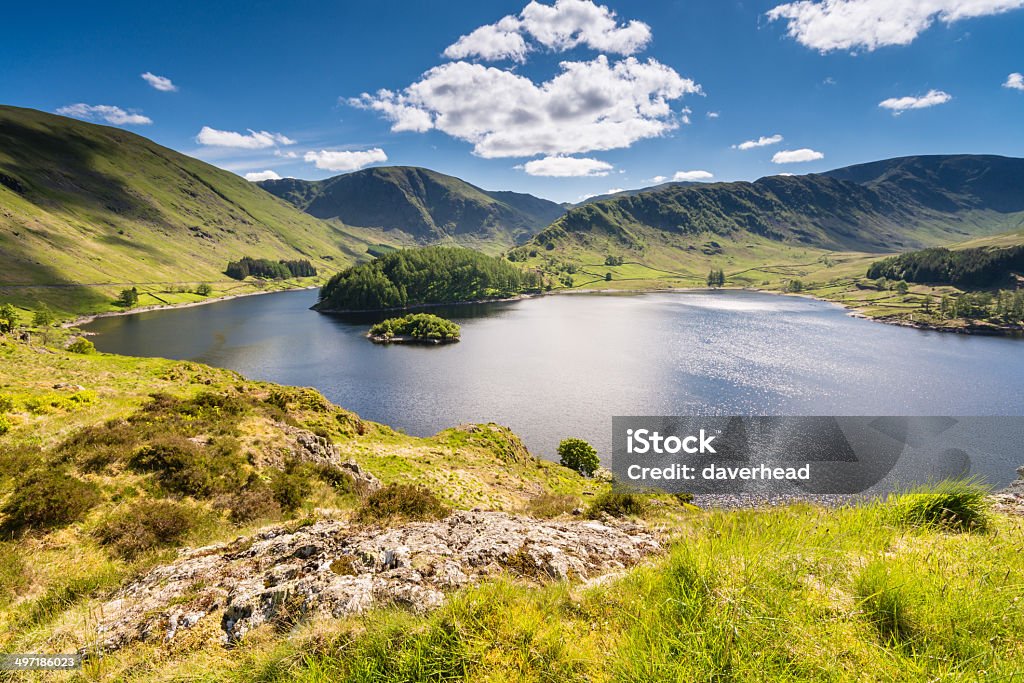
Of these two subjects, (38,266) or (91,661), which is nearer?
(91,661)

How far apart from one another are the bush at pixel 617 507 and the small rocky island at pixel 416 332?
110 metres

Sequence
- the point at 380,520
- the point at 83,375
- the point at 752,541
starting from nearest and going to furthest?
the point at 752,541 < the point at 380,520 < the point at 83,375

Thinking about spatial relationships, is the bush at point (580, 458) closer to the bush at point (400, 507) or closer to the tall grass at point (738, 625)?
the bush at point (400, 507)

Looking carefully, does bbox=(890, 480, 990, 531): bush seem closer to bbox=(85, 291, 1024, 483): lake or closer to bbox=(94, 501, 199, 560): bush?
bbox=(94, 501, 199, 560): bush

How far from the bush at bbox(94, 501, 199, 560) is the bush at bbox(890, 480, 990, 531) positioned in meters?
17.8

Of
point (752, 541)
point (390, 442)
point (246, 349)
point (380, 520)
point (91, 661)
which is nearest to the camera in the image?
point (752, 541)

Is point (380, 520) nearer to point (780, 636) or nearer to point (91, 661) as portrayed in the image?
point (91, 661)

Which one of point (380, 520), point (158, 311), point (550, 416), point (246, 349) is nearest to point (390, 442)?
point (380, 520)

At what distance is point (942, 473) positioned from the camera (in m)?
44.2

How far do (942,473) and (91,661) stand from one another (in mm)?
65708

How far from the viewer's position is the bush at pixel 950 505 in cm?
596
